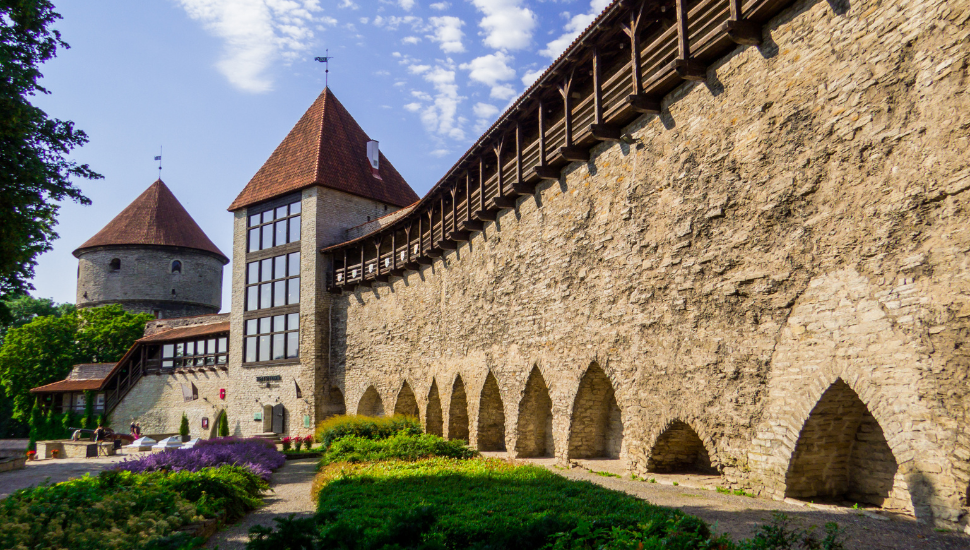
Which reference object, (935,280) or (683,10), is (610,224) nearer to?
(683,10)

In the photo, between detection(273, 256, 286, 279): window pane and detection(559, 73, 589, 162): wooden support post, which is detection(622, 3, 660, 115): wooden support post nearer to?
detection(559, 73, 589, 162): wooden support post

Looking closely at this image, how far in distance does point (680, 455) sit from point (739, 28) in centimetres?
695

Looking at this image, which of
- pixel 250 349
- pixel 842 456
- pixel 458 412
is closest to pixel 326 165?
pixel 250 349

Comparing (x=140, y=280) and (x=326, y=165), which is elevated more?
(x=326, y=165)

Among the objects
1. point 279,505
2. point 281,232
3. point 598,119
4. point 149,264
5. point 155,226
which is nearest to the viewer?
point 279,505

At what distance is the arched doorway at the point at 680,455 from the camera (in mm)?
10984

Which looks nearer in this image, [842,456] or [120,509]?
[120,509]

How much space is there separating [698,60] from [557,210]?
5.26 m

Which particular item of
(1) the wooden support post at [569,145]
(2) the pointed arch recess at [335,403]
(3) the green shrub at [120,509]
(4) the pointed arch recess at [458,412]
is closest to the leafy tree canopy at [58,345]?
(2) the pointed arch recess at [335,403]

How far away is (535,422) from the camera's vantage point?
16.0 meters

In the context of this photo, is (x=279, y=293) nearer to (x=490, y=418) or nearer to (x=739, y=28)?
(x=490, y=418)

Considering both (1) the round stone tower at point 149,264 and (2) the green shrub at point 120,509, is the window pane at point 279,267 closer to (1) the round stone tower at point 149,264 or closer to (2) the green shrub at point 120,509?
(1) the round stone tower at point 149,264

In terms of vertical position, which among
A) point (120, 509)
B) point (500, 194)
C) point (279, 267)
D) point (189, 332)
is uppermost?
point (279, 267)

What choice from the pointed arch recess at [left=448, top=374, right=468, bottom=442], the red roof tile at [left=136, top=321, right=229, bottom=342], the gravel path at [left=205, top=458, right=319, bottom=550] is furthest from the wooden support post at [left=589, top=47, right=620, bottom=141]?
the red roof tile at [left=136, top=321, right=229, bottom=342]
